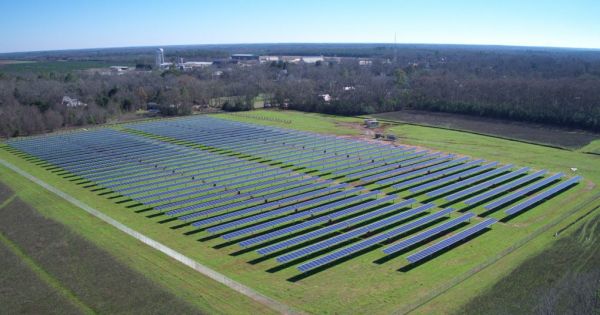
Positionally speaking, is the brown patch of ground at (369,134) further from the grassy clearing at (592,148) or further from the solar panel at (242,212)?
the solar panel at (242,212)

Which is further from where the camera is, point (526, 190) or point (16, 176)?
point (16, 176)

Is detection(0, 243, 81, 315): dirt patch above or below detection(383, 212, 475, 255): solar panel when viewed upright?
below

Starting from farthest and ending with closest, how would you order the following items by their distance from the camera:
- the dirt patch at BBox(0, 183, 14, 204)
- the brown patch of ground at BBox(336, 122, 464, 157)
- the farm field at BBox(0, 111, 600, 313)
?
the brown patch of ground at BBox(336, 122, 464, 157) < the dirt patch at BBox(0, 183, 14, 204) < the farm field at BBox(0, 111, 600, 313)

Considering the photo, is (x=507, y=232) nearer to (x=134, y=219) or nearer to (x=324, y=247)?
(x=324, y=247)

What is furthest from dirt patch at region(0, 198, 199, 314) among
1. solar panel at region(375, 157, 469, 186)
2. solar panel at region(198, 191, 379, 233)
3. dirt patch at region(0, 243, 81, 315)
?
solar panel at region(375, 157, 469, 186)

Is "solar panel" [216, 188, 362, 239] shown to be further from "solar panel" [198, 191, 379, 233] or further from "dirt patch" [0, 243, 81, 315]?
"dirt patch" [0, 243, 81, 315]

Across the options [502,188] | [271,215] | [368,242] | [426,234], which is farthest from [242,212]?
[502,188]

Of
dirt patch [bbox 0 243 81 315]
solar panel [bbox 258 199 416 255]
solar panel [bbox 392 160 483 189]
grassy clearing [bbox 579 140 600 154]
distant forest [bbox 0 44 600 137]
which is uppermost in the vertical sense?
distant forest [bbox 0 44 600 137]

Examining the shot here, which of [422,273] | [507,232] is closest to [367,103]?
[507,232]
